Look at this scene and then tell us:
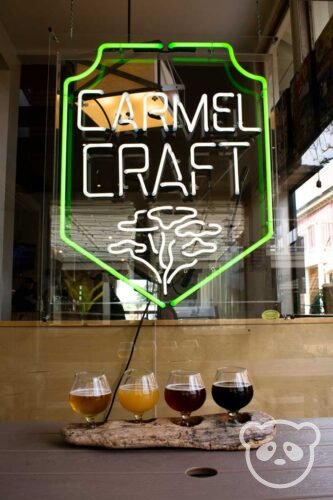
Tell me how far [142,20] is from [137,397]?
10.5ft

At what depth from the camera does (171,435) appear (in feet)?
3.72

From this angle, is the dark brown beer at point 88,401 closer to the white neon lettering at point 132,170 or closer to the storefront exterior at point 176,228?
the storefront exterior at point 176,228

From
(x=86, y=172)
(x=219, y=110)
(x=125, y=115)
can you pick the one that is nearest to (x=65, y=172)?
(x=86, y=172)

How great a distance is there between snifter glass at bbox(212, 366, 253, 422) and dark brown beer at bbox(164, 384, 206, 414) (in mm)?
50

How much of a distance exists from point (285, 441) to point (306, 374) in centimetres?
129

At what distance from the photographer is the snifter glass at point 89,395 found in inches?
46.9

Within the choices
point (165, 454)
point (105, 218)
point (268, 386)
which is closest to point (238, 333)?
point (268, 386)

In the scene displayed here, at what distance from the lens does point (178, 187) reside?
251 cm

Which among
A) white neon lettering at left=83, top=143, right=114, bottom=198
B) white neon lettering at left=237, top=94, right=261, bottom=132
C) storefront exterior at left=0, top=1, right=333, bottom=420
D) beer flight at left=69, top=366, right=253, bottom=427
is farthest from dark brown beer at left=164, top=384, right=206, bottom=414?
white neon lettering at left=237, top=94, right=261, bottom=132

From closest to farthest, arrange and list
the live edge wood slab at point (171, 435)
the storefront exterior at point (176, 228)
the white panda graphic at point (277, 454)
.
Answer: the white panda graphic at point (277, 454) → the live edge wood slab at point (171, 435) → the storefront exterior at point (176, 228)

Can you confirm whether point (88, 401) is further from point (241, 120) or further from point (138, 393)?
point (241, 120)

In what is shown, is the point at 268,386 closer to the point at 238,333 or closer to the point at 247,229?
the point at 238,333

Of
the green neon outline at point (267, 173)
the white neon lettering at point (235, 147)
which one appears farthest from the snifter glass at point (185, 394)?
the white neon lettering at point (235, 147)

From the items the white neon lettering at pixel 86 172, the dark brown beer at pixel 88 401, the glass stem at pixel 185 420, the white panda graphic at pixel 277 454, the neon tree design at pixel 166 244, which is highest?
the white neon lettering at pixel 86 172
